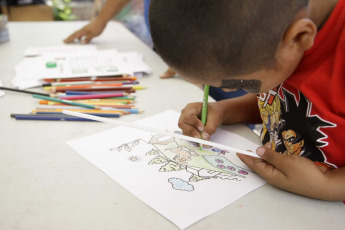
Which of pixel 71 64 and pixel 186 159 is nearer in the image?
pixel 186 159

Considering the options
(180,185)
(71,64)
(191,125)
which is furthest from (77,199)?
(71,64)

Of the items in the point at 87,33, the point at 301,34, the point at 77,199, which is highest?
the point at 301,34

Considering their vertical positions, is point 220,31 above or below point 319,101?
above

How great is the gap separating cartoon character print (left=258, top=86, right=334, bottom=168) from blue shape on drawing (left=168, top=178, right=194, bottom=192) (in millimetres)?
217

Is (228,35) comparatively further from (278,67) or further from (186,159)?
(186,159)

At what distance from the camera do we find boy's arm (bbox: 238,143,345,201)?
0.49 m

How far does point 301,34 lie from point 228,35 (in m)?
0.10

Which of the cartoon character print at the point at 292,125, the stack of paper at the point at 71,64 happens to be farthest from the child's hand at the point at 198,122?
the stack of paper at the point at 71,64

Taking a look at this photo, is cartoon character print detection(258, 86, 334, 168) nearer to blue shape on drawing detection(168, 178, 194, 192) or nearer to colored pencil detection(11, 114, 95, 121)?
blue shape on drawing detection(168, 178, 194, 192)

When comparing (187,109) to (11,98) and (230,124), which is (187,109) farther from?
(11,98)

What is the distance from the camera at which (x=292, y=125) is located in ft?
2.02

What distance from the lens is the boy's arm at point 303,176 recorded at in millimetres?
489

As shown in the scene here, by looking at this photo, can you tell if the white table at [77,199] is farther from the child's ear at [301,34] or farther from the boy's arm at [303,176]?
the child's ear at [301,34]

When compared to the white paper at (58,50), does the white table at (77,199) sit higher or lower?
lower
